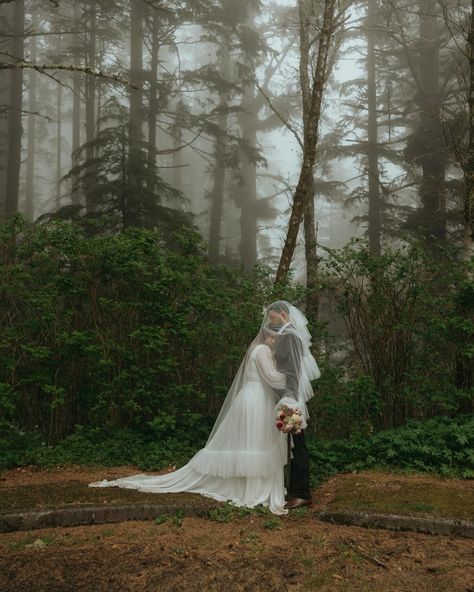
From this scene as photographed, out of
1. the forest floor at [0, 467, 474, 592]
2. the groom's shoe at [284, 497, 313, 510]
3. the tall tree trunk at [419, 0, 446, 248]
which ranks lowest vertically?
the groom's shoe at [284, 497, 313, 510]

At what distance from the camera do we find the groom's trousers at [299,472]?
6230mm

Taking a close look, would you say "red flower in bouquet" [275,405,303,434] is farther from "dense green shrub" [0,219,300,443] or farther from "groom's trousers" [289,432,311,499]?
"dense green shrub" [0,219,300,443]

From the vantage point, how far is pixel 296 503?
614 centimetres

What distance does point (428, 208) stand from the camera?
1631 centimetres

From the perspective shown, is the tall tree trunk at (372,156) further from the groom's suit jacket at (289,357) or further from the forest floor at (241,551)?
the forest floor at (241,551)

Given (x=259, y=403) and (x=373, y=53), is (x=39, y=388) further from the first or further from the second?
(x=373, y=53)

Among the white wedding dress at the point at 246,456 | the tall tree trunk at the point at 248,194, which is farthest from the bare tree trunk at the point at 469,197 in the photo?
the tall tree trunk at the point at 248,194

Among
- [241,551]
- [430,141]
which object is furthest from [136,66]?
[241,551]

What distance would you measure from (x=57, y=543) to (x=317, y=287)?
546cm

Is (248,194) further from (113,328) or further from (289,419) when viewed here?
(289,419)

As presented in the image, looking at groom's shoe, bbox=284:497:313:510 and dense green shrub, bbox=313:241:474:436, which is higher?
dense green shrub, bbox=313:241:474:436

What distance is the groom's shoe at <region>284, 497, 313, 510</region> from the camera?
612cm

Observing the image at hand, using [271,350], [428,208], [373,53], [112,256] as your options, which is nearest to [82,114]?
[373,53]

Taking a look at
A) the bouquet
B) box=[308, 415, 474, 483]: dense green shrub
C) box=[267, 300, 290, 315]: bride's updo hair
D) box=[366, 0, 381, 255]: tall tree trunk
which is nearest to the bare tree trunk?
box=[308, 415, 474, 483]: dense green shrub
